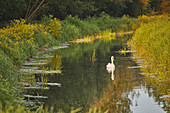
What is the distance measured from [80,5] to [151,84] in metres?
34.1

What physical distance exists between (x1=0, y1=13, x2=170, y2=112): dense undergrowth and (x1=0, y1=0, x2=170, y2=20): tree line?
301 centimetres

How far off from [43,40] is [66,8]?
65.4ft

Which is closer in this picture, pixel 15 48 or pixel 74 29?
pixel 15 48

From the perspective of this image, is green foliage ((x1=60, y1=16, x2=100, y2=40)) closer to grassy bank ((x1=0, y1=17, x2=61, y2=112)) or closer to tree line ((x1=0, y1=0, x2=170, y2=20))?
grassy bank ((x1=0, y1=17, x2=61, y2=112))

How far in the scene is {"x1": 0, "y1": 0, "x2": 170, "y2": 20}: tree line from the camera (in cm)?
3354

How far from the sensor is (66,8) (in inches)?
1689

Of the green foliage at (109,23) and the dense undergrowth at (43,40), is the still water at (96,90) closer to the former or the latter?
the dense undergrowth at (43,40)

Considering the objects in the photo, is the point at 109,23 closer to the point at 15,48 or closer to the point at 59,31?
the point at 59,31

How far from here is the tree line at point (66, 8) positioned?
33541 millimetres

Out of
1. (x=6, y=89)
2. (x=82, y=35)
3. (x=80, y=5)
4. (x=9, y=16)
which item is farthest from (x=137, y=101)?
(x=80, y=5)

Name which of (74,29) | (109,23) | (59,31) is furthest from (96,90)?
(109,23)

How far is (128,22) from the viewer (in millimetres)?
48125

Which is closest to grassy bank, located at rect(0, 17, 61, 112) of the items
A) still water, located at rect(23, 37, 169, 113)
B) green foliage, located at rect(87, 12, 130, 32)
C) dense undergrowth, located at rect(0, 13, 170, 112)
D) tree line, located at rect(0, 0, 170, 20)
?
dense undergrowth, located at rect(0, 13, 170, 112)

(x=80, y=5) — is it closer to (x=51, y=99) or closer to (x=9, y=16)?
(x=9, y=16)
